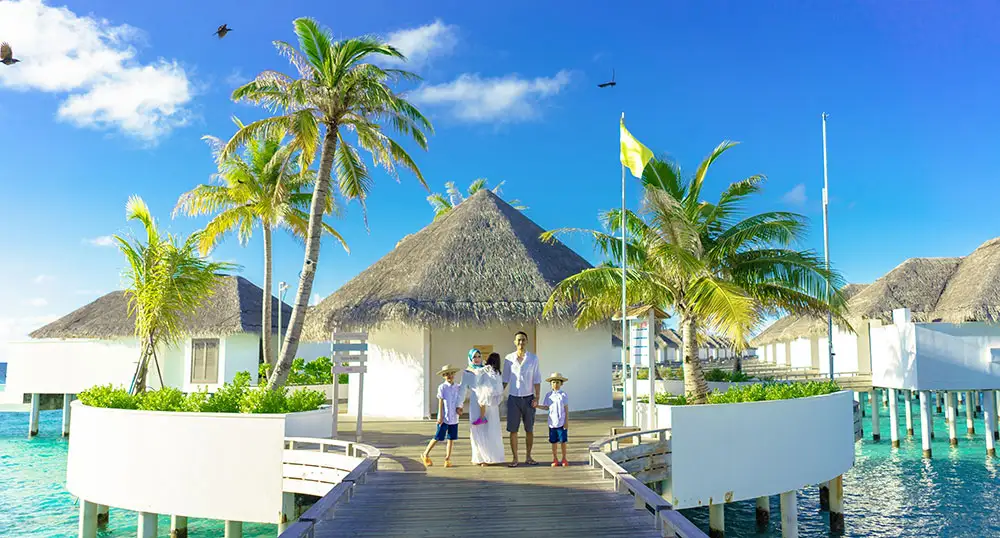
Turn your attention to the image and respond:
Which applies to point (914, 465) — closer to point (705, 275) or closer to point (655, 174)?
point (705, 275)

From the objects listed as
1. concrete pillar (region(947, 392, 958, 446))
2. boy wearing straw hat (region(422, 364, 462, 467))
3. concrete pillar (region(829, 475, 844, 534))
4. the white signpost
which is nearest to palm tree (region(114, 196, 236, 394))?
the white signpost

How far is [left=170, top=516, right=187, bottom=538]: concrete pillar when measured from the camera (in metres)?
13.1

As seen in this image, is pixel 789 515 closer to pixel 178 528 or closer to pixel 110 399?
pixel 178 528

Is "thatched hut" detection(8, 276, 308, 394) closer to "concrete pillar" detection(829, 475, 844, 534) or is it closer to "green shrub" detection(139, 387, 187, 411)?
"green shrub" detection(139, 387, 187, 411)

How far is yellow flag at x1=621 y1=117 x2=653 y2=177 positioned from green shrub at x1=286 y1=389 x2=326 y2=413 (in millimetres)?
6189

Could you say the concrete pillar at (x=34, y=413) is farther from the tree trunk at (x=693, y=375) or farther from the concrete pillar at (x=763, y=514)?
the concrete pillar at (x=763, y=514)

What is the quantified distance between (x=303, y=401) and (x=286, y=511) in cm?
199

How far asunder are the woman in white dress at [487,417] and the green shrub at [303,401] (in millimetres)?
2879

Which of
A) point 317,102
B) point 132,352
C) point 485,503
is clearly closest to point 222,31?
point 317,102

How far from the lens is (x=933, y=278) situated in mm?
24234

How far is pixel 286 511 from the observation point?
995 centimetres

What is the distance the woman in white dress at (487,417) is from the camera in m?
9.84

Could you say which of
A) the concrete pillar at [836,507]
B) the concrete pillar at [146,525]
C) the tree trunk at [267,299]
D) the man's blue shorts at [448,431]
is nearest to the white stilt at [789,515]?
the concrete pillar at [836,507]

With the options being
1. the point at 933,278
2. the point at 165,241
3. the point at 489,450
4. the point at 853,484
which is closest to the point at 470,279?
the point at 165,241
